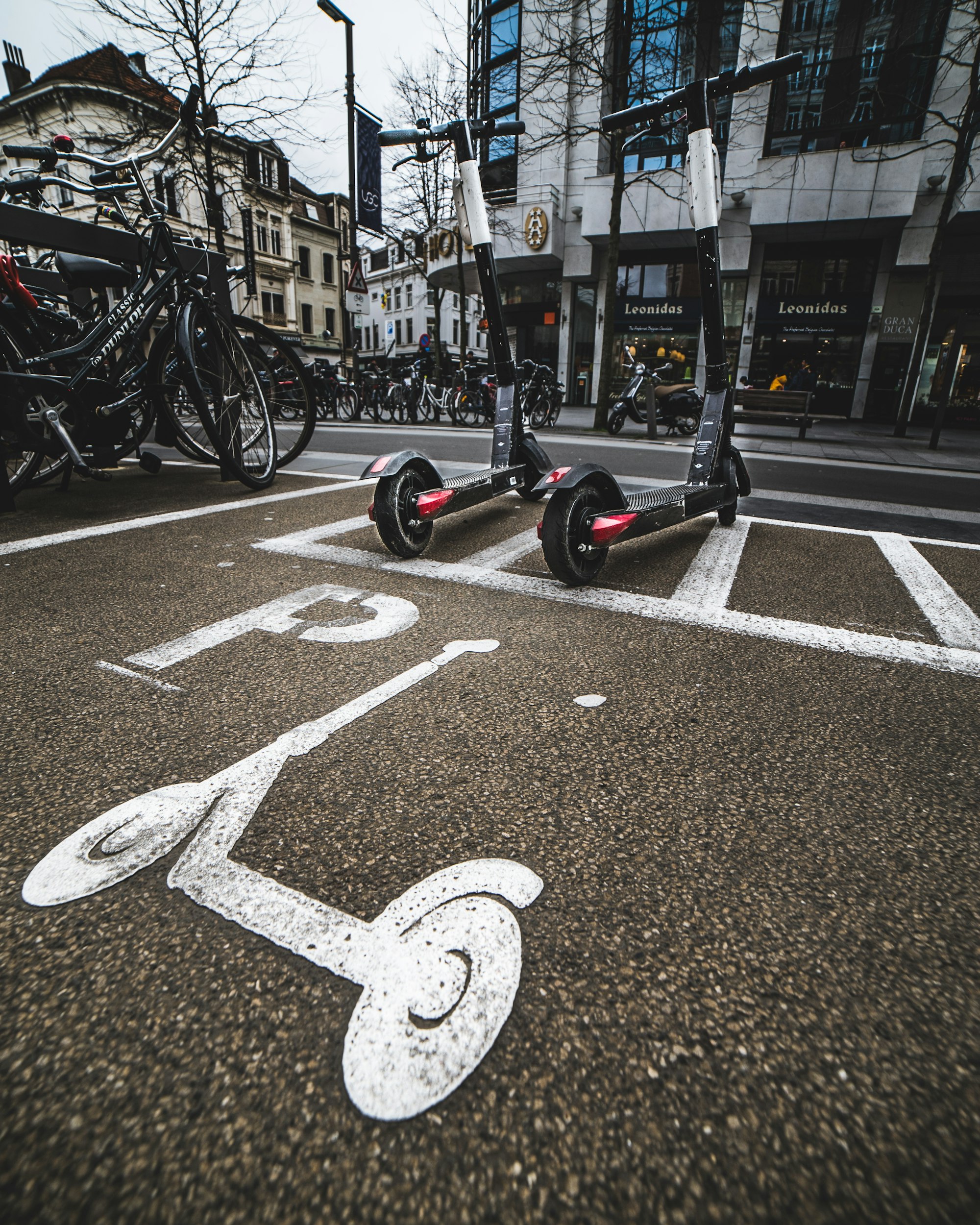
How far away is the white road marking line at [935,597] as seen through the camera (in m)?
2.69

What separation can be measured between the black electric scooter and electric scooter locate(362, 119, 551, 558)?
0.24 m

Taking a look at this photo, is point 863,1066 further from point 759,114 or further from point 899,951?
point 759,114

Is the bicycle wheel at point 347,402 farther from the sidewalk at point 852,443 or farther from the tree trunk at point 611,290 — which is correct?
the tree trunk at point 611,290

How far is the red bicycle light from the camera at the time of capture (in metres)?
2.96

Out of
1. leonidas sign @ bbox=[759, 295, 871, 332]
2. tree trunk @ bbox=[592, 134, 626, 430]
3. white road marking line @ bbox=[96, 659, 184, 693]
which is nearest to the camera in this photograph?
white road marking line @ bbox=[96, 659, 184, 693]

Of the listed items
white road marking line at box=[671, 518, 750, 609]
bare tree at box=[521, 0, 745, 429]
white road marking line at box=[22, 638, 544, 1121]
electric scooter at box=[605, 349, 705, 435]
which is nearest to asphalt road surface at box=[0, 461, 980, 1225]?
white road marking line at box=[22, 638, 544, 1121]

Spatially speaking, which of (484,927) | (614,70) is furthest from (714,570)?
(614,70)

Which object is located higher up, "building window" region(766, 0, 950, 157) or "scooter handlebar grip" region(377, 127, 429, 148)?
"building window" region(766, 0, 950, 157)

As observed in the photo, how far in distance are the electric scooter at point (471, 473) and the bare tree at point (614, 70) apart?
99.7 inches

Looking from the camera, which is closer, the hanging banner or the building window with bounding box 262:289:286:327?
the hanging banner

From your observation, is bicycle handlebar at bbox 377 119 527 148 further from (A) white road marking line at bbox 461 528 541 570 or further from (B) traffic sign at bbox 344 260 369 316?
(B) traffic sign at bbox 344 260 369 316

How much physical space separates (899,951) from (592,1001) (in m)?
0.58

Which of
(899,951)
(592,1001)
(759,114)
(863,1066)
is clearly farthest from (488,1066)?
(759,114)

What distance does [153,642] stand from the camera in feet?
7.80
